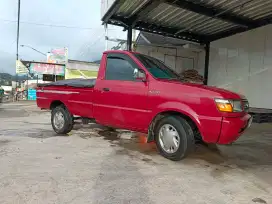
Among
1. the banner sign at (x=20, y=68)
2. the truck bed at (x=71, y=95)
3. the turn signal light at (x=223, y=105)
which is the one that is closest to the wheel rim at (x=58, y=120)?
the truck bed at (x=71, y=95)

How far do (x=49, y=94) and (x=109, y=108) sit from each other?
236 cm

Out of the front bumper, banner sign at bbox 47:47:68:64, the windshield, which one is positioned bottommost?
the front bumper

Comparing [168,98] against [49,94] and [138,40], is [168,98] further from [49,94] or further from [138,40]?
[138,40]

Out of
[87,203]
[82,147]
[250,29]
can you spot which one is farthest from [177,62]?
[87,203]

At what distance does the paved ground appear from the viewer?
125 inches

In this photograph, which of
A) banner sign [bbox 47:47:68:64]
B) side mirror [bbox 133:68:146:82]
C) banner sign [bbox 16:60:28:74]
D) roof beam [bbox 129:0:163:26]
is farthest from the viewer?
banner sign [bbox 47:47:68:64]

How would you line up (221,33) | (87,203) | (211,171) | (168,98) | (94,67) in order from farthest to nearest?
(94,67) → (221,33) → (168,98) → (211,171) → (87,203)

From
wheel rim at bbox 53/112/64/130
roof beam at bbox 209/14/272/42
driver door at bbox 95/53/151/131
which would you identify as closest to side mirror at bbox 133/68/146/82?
driver door at bbox 95/53/151/131

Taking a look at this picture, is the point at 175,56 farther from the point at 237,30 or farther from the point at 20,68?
the point at 20,68

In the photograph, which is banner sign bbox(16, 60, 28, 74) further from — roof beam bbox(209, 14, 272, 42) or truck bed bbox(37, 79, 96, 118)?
truck bed bbox(37, 79, 96, 118)

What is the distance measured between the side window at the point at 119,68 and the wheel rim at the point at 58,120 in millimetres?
1943

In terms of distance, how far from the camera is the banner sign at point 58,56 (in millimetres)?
Answer: 36531

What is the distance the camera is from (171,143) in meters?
4.62

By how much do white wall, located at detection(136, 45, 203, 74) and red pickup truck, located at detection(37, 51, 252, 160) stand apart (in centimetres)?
1008
